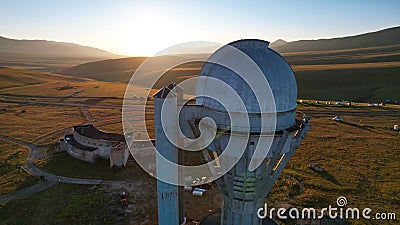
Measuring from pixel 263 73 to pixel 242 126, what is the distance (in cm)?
334

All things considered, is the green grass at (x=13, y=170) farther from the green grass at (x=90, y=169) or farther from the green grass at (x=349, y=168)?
the green grass at (x=349, y=168)

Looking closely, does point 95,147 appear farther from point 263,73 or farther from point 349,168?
point 349,168

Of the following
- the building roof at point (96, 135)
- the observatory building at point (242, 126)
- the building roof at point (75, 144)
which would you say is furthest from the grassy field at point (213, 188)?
the observatory building at point (242, 126)

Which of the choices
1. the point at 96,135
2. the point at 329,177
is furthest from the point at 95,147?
the point at 329,177

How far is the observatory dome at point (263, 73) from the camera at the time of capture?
16.6 m

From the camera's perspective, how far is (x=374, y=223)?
24.4m

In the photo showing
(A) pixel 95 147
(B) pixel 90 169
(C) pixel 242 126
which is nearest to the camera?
(C) pixel 242 126

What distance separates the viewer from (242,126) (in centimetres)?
1684

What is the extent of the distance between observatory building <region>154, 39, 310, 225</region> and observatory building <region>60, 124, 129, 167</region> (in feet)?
59.2

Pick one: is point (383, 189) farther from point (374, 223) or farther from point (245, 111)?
point (245, 111)

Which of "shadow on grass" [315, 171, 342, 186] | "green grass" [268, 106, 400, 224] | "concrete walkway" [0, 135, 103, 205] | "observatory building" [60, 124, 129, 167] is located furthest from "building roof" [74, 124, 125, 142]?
"shadow on grass" [315, 171, 342, 186]

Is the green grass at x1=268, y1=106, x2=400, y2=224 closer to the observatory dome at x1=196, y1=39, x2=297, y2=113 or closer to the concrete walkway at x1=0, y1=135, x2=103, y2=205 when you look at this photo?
the observatory dome at x1=196, y1=39, x2=297, y2=113

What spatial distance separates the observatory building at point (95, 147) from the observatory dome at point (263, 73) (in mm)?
Answer: 21586

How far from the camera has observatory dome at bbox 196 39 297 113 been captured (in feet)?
54.4
